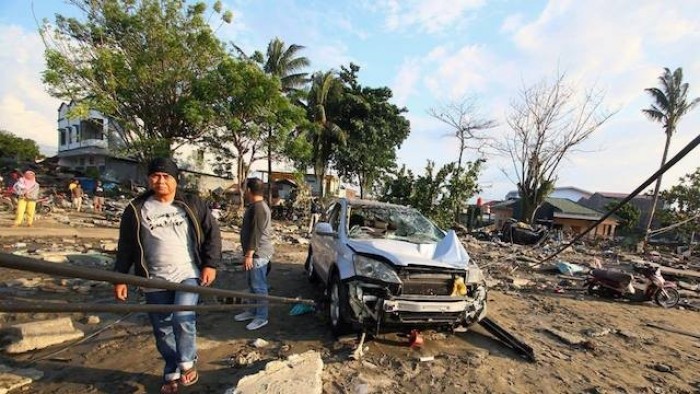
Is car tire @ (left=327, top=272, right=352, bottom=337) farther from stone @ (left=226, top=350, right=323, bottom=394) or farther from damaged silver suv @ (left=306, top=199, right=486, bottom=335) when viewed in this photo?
stone @ (left=226, top=350, right=323, bottom=394)

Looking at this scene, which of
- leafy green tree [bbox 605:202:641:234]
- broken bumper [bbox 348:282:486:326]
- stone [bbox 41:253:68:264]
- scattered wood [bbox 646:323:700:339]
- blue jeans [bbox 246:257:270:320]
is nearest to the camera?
broken bumper [bbox 348:282:486:326]

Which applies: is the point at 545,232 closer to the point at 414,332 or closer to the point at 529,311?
the point at 529,311

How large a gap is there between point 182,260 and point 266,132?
1905cm

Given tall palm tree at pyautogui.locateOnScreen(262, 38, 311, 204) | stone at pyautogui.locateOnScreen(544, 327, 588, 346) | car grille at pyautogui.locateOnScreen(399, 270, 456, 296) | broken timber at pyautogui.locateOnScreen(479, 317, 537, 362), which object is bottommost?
stone at pyautogui.locateOnScreen(544, 327, 588, 346)

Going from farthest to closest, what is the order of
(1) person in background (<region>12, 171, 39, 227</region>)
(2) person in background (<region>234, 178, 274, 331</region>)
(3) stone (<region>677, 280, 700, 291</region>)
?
(1) person in background (<region>12, 171, 39, 227</region>)
(3) stone (<region>677, 280, 700, 291</region>)
(2) person in background (<region>234, 178, 274, 331</region>)

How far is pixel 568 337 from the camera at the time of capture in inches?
223

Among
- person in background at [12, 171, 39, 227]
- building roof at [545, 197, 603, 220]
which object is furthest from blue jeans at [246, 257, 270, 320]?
building roof at [545, 197, 603, 220]

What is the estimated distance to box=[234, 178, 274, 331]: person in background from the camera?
4.98 metres

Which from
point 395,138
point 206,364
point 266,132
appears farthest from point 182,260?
point 395,138

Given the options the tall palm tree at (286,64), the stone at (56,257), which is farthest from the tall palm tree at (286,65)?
the stone at (56,257)

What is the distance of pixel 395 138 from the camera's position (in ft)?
110

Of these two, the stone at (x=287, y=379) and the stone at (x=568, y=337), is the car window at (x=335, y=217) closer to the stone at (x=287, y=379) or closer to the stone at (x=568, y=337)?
the stone at (x=287, y=379)

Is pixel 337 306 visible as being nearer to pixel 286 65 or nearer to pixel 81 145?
pixel 286 65

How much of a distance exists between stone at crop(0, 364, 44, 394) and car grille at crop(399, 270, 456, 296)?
340cm
